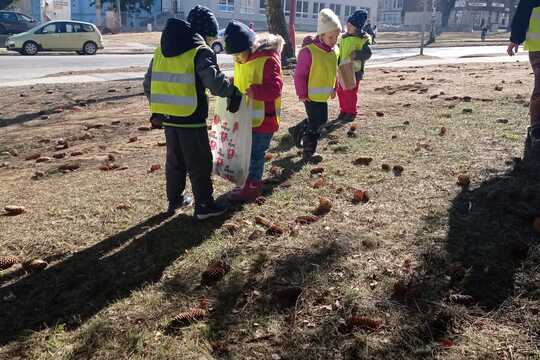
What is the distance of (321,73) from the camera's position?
18.9 feet

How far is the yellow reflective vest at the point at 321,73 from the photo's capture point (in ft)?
18.8

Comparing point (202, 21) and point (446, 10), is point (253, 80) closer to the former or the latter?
point (202, 21)

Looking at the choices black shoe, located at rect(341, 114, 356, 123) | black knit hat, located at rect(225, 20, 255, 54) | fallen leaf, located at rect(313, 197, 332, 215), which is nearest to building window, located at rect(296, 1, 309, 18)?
black shoe, located at rect(341, 114, 356, 123)

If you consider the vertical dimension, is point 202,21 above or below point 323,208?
above

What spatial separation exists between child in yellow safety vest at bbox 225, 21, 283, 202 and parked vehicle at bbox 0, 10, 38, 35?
3129 centimetres

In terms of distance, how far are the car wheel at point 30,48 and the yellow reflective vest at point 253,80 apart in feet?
74.6

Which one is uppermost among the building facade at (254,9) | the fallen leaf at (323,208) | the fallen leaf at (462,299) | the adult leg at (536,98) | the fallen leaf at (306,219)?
the building facade at (254,9)

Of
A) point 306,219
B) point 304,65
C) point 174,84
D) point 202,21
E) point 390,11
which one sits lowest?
point 306,219

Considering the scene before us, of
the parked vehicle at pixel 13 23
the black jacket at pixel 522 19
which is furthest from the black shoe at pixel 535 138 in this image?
the parked vehicle at pixel 13 23

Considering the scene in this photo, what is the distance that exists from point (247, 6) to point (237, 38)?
5488cm

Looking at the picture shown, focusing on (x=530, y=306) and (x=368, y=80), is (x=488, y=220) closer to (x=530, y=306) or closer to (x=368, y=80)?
(x=530, y=306)

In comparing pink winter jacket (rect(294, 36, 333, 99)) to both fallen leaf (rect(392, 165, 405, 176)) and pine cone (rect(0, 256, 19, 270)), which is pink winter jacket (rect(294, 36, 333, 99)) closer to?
fallen leaf (rect(392, 165, 405, 176))

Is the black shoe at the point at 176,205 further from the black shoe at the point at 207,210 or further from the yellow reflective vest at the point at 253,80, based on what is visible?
the yellow reflective vest at the point at 253,80

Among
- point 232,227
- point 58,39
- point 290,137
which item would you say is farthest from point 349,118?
point 58,39
